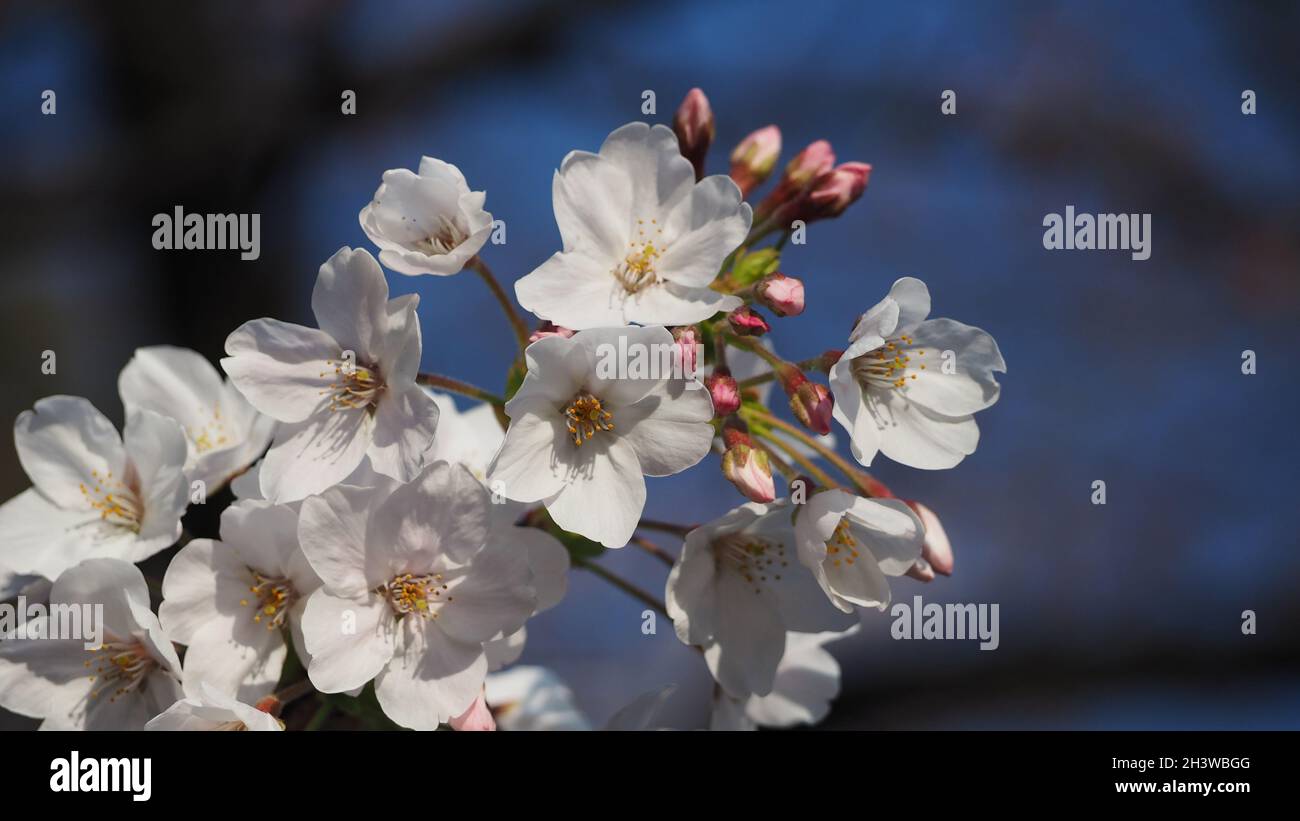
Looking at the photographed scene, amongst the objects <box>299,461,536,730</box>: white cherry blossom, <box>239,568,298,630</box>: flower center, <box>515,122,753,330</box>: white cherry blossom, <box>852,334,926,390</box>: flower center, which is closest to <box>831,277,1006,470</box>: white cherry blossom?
<box>852,334,926,390</box>: flower center

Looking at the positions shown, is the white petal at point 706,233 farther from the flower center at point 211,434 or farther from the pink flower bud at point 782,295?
the flower center at point 211,434

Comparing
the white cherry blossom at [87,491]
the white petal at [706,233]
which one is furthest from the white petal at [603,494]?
the white cherry blossom at [87,491]

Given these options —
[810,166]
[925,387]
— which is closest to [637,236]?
[810,166]

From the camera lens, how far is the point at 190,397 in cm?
140

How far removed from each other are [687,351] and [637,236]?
0.22 meters

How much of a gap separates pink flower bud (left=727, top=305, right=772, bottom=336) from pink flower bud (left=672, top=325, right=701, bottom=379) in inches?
2.2

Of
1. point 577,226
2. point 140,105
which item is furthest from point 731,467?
point 140,105

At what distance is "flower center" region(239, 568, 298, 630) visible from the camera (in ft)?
3.64

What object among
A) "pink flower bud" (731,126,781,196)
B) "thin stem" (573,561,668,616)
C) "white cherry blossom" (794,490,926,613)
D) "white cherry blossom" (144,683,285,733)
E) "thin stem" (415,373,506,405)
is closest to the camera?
"white cherry blossom" (144,683,285,733)

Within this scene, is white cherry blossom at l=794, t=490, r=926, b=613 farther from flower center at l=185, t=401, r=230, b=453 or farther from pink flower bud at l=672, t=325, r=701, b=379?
flower center at l=185, t=401, r=230, b=453

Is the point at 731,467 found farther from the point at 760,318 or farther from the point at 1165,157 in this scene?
the point at 1165,157

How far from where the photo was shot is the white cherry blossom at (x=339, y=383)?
1086mm

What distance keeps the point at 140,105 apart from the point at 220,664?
8.61 ft

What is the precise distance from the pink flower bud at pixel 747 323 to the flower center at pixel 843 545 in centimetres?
22
